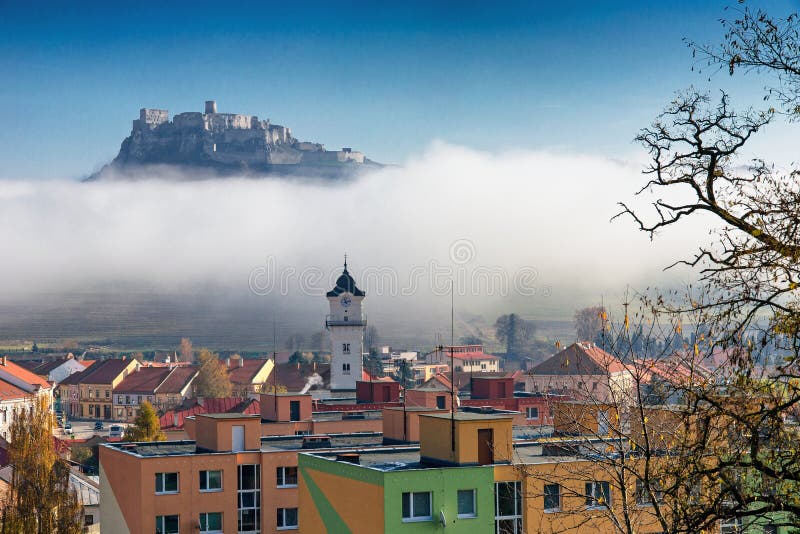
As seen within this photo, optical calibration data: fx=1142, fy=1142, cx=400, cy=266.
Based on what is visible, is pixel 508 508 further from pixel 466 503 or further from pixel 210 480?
pixel 210 480

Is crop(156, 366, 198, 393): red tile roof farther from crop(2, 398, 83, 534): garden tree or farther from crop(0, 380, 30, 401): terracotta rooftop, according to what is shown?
crop(2, 398, 83, 534): garden tree

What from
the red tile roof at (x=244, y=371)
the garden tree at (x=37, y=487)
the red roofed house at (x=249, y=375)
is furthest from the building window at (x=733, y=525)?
the red tile roof at (x=244, y=371)

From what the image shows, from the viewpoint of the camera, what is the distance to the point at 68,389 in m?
148

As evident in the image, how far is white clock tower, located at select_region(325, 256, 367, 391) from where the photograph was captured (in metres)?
106

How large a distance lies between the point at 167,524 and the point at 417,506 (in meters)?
11.1

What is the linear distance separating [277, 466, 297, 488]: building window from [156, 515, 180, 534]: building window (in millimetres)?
3895

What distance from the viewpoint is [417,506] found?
1118 inches

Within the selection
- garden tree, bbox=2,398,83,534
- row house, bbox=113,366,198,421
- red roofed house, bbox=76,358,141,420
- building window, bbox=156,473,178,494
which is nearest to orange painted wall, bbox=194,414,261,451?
building window, bbox=156,473,178,494

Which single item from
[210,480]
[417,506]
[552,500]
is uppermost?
[417,506]

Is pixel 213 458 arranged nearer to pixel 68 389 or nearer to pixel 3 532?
pixel 3 532

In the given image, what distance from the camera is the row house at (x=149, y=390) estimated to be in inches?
5517

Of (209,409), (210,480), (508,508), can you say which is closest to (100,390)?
(209,409)

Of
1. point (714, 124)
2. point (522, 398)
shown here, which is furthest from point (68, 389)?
point (714, 124)

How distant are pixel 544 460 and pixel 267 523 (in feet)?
34.7
